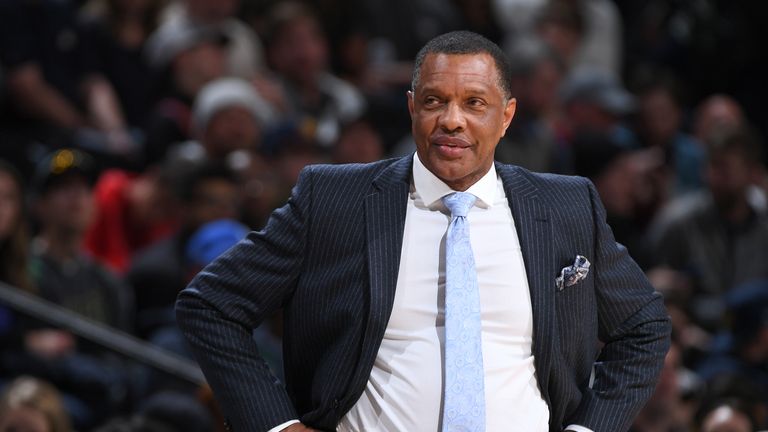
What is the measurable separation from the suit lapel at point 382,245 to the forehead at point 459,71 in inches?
9.2

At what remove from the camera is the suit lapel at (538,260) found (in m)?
3.05

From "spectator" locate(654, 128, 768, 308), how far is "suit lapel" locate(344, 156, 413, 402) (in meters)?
4.46

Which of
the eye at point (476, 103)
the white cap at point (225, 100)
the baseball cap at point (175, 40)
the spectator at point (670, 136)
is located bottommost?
the spectator at point (670, 136)

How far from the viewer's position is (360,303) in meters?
3.03

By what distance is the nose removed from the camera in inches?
119

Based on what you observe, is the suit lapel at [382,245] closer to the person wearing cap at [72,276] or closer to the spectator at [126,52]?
the person wearing cap at [72,276]

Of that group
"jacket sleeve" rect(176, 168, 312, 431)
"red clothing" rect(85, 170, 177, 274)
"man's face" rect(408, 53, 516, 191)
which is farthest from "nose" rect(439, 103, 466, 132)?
"red clothing" rect(85, 170, 177, 274)

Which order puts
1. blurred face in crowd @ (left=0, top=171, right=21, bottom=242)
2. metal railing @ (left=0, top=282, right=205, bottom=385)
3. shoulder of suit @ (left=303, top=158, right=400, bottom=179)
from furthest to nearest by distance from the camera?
blurred face in crowd @ (left=0, top=171, right=21, bottom=242)
metal railing @ (left=0, top=282, right=205, bottom=385)
shoulder of suit @ (left=303, top=158, right=400, bottom=179)

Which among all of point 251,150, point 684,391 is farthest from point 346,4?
point 684,391

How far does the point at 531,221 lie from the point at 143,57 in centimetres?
556

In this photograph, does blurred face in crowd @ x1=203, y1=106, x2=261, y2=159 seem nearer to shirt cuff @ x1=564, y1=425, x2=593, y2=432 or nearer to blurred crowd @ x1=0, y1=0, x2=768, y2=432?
blurred crowd @ x1=0, y1=0, x2=768, y2=432

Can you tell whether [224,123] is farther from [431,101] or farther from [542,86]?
[431,101]

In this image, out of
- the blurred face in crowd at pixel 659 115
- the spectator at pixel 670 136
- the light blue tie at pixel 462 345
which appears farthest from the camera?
the blurred face in crowd at pixel 659 115

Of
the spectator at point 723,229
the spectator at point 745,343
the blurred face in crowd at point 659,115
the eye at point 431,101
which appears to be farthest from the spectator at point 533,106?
the eye at point 431,101
